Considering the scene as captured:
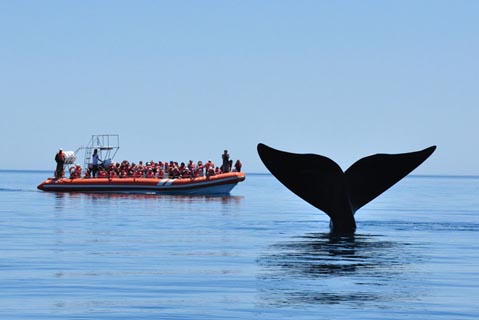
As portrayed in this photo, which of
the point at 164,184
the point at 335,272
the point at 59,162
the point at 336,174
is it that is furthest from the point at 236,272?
the point at 59,162

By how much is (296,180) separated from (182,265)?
7.74ft

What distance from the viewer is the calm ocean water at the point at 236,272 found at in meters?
10.7

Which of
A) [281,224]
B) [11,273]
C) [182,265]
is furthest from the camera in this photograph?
[281,224]

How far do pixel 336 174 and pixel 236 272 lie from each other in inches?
125

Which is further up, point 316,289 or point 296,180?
point 296,180

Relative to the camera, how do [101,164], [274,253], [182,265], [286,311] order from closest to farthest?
[286,311], [182,265], [274,253], [101,164]

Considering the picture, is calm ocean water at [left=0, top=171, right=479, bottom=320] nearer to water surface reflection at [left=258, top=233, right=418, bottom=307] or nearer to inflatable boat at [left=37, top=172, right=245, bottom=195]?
water surface reflection at [left=258, top=233, right=418, bottom=307]

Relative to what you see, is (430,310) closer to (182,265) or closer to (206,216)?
(182,265)

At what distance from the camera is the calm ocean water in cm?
1071

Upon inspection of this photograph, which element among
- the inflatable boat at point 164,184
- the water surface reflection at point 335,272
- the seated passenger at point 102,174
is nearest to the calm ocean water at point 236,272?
the water surface reflection at point 335,272

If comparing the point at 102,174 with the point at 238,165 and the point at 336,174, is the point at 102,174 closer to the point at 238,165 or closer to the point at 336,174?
the point at 238,165

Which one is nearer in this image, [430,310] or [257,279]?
[430,310]

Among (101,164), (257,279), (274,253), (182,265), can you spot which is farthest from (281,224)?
(101,164)

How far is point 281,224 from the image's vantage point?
26781 millimetres
